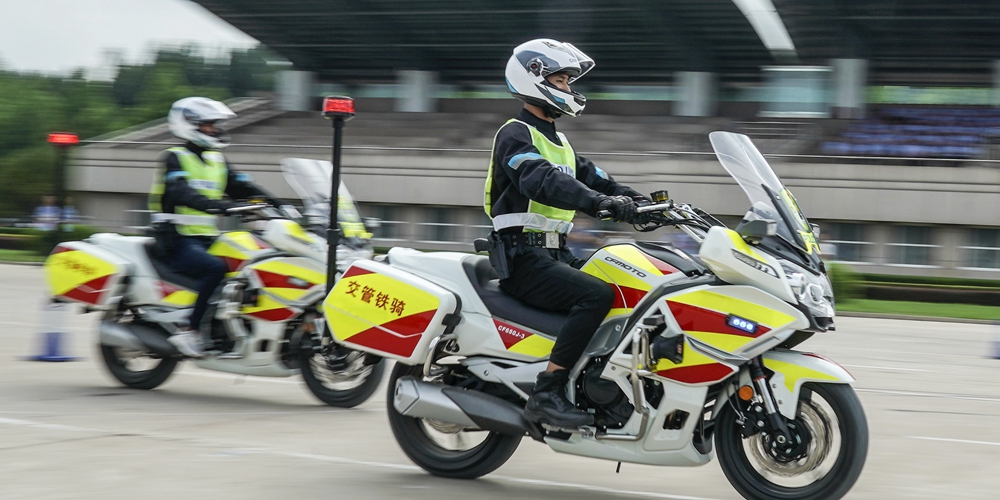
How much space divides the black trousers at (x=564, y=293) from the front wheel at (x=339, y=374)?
8.35ft

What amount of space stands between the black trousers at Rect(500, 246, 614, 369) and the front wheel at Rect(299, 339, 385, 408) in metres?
2.54

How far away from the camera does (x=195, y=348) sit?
817 centimetres

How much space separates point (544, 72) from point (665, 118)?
3860cm

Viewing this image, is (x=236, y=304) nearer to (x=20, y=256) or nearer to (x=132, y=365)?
(x=132, y=365)

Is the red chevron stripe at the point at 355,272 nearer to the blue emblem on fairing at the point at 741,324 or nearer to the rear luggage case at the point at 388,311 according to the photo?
the rear luggage case at the point at 388,311

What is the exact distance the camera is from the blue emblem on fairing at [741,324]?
16.0 feet

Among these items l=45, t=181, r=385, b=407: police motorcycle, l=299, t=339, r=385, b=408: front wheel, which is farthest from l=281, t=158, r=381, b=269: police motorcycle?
l=299, t=339, r=385, b=408: front wheel

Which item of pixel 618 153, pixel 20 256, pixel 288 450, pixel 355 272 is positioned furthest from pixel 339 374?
pixel 618 153

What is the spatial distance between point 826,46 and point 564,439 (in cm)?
3736

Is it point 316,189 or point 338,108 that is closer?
point 338,108

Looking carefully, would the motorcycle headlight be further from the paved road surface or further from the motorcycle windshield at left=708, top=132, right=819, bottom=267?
the paved road surface

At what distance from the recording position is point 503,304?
5.66 metres

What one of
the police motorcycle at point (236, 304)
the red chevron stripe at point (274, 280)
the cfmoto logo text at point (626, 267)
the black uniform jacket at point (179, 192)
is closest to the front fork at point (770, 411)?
the cfmoto logo text at point (626, 267)

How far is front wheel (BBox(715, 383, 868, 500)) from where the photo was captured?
4.75m
